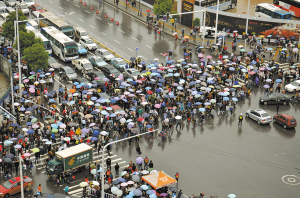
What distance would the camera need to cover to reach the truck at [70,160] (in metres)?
49.4

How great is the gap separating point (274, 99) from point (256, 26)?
2290 centimetres

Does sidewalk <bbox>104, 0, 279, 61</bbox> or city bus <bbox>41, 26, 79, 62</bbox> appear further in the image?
sidewalk <bbox>104, 0, 279, 61</bbox>

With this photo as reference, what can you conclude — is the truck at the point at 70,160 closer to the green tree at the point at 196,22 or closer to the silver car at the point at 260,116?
the silver car at the point at 260,116

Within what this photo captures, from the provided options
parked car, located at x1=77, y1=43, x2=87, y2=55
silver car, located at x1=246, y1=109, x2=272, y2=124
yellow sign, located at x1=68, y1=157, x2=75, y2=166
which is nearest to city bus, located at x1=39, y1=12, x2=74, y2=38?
parked car, located at x1=77, y1=43, x2=87, y2=55

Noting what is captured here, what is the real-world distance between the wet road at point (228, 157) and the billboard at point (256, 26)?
2193cm

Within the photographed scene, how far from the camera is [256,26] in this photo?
277 ft

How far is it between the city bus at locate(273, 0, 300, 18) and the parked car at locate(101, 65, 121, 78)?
1387 inches

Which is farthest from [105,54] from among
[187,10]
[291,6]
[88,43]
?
[291,6]

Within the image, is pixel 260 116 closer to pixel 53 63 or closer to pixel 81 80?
pixel 81 80

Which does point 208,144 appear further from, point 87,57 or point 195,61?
point 87,57

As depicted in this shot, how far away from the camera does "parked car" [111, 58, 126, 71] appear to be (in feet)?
239

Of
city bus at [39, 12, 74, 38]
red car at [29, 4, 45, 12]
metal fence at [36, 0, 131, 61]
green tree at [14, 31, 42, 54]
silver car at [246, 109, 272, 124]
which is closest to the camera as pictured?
silver car at [246, 109, 272, 124]

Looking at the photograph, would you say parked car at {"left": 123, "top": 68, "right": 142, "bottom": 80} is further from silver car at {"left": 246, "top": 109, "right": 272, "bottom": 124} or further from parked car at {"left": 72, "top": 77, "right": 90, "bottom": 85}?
silver car at {"left": 246, "top": 109, "right": 272, "bottom": 124}

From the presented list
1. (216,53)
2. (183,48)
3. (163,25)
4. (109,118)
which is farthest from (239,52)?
(109,118)
